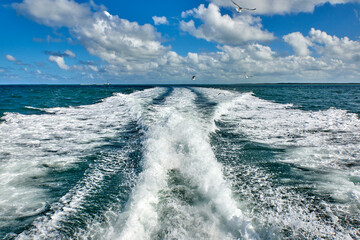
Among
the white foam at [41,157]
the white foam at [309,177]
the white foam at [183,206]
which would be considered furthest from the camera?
the white foam at [41,157]

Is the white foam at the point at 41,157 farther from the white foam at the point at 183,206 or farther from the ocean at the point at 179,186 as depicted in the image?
the white foam at the point at 183,206

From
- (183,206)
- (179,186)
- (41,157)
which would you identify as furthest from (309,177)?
(41,157)

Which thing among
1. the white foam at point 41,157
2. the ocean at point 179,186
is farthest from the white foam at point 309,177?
the white foam at point 41,157

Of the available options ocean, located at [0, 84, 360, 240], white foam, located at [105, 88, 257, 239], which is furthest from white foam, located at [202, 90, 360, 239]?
white foam, located at [105, 88, 257, 239]

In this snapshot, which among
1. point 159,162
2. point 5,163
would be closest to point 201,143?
point 159,162

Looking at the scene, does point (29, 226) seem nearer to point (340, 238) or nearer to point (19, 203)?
point (19, 203)

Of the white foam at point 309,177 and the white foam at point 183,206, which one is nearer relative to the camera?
the white foam at point 183,206

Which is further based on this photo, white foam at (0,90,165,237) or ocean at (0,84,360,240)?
white foam at (0,90,165,237)

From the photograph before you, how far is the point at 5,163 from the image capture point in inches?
287

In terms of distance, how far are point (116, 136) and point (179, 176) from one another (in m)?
5.67

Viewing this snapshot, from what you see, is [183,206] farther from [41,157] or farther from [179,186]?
[41,157]

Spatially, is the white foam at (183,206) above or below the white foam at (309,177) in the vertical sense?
above

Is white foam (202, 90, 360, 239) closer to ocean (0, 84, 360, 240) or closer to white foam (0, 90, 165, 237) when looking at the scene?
ocean (0, 84, 360, 240)

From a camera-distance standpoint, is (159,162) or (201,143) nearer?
(159,162)
